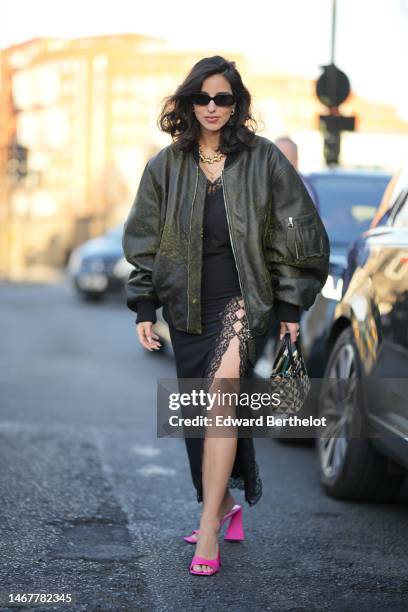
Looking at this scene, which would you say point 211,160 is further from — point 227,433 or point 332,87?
point 332,87

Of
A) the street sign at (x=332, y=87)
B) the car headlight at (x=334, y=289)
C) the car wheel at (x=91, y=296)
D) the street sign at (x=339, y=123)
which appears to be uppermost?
the car headlight at (x=334, y=289)

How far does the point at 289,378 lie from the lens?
173 inches

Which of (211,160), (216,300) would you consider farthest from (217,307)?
(211,160)

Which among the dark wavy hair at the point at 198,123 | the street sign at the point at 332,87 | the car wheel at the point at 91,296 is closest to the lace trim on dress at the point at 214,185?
the dark wavy hair at the point at 198,123

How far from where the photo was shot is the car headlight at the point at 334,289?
597 centimetres

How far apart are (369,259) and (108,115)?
260ft

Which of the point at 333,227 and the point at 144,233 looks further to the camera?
the point at 333,227

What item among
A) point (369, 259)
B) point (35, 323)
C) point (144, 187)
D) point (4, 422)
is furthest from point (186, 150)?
point (35, 323)

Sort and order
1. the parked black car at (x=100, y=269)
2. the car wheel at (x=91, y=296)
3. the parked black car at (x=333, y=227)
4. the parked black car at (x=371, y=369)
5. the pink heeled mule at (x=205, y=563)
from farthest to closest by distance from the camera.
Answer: the car wheel at (x=91, y=296) < the parked black car at (x=100, y=269) < the parked black car at (x=333, y=227) < the parked black car at (x=371, y=369) < the pink heeled mule at (x=205, y=563)

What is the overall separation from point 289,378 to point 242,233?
0.55 m

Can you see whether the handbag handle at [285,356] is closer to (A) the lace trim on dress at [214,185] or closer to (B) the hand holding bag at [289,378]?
(B) the hand holding bag at [289,378]

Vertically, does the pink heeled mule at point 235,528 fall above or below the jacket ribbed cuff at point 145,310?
below

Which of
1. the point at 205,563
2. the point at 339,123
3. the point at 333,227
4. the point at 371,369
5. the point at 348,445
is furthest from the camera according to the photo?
the point at 339,123

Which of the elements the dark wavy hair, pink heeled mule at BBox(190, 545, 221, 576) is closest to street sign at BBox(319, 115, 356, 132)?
the dark wavy hair
